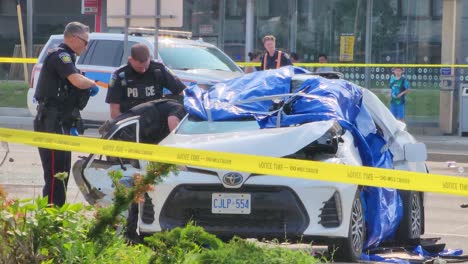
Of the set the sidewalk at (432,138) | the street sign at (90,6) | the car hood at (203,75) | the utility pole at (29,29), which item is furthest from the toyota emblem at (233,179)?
the utility pole at (29,29)

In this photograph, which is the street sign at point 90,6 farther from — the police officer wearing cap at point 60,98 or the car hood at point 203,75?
the police officer wearing cap at point 60,98

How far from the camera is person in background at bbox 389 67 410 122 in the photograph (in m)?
22.5

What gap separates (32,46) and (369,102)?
72.4 feet

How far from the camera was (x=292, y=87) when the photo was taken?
30.3ft

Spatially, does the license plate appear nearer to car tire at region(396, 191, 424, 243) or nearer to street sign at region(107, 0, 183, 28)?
car tire at region(396, 191, 424, 243)

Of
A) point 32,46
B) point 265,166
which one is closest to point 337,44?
point 32,46

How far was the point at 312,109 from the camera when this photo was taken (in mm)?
8680

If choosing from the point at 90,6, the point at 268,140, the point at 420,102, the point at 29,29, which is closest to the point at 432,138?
the point at 420,102

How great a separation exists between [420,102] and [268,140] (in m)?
15.7

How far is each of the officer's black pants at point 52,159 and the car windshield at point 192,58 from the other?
326 inches

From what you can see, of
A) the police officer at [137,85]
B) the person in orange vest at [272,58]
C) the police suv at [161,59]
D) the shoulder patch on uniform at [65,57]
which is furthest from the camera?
the person in orange vest at [272,58]

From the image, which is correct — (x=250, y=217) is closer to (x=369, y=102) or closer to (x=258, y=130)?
(x=258, y=130)

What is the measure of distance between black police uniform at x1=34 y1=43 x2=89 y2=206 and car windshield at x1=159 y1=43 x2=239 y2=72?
817 cm

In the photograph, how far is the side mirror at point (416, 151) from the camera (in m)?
9.07
